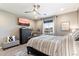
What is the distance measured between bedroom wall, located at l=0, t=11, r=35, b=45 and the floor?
188 mm

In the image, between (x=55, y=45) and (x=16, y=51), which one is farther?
(x=16, y=51)

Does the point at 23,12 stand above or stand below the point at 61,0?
below

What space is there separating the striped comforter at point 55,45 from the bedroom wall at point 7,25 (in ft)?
1.12

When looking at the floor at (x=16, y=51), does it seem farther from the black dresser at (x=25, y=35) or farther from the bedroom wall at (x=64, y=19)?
the bedroom wall at (x=64, y=19)

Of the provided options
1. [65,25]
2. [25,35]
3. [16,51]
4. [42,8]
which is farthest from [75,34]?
[16,51]

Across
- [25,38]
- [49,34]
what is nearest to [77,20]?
[49,34]

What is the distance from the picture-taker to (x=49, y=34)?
4.60ft

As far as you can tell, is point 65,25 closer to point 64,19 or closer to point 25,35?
point 64,19

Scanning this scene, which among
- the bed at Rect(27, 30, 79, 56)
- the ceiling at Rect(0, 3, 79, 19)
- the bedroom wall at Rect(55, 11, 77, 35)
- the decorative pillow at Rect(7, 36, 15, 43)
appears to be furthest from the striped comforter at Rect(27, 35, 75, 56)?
the ceiling at Rect(0, 3, 79, 19)

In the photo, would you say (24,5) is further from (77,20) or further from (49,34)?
(77,20)

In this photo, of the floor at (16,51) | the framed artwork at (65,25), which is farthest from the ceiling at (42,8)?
the floor at (16,51)

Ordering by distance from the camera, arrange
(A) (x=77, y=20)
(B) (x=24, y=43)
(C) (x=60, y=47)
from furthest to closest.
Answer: (B) (x=24, y=43)
(A) (x=77, y=20)
(C) (x=60, y=47)

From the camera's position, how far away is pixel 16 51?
137 cm

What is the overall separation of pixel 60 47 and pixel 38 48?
18.4 inches
